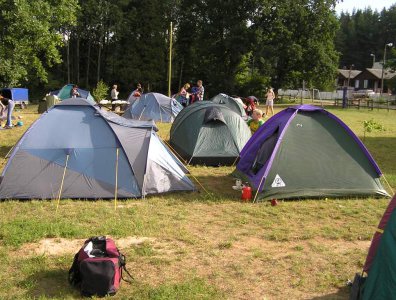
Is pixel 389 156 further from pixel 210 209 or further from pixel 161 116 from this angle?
pixel 161 116

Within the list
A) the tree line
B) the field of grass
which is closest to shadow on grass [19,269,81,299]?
the field of grass

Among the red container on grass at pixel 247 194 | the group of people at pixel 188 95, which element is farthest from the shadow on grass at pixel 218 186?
the group of people at pixel 188 95

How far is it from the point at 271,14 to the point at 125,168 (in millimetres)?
33985

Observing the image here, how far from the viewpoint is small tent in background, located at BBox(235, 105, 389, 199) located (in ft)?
25.0

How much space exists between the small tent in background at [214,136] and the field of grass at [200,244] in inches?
83.3

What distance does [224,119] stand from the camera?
10.5m

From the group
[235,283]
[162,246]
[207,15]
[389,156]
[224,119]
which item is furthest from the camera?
[207,15]

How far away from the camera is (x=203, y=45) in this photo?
4038 centimetres

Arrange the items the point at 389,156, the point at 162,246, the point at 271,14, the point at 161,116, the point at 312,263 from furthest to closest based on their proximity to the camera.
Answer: the point at 271,14
the point at 161,116
the point at 389,156
the point at 162,246
the point at 312,263

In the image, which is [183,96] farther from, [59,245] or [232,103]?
[59,245]

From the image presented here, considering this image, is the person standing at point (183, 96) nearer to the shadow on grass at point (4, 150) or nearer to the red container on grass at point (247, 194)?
the shadow on grass at point (4, 150)

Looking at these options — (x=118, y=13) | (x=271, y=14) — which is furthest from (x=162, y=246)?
(x=118, y=13)

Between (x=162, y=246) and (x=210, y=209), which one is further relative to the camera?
A: (x=210, y=209)

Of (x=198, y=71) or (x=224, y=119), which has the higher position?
(x=198, y=71)
